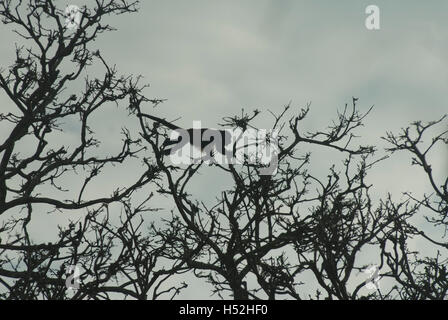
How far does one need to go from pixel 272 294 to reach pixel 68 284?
2477 millimetres

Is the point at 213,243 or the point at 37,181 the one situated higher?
the point at 37,181

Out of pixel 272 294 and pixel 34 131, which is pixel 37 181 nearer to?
pixel 34 131

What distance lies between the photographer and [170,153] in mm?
8469

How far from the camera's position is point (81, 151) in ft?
42.0
